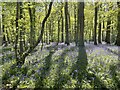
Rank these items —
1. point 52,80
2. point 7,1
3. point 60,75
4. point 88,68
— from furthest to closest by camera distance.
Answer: point 7,1, point 88,68, point 60,75, point 52,80

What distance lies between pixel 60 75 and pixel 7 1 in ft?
27.0

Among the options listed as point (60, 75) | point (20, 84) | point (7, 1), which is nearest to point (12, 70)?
point (20, 84)

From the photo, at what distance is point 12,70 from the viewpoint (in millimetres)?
9383

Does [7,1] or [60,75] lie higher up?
[7,1]

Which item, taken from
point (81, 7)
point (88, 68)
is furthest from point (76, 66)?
point (81, 7)

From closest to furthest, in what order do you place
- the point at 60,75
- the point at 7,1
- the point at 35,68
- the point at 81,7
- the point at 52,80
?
the point at 52,80 < the point at 60,75 < the point at 35,68 < the point at 7,1 < the point at 81,7

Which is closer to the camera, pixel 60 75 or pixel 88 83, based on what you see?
pixel 88 83

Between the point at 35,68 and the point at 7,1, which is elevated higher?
the point at 7,1

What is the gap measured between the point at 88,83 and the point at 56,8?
24.8 m

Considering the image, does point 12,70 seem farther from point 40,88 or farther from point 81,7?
point 81,7

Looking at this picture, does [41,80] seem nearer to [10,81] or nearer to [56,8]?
[10,81]

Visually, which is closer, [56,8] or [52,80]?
[52,80]

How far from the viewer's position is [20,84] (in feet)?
23.6

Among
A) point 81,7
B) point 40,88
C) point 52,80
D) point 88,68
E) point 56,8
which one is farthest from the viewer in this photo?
point 56,8
